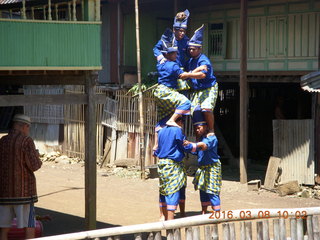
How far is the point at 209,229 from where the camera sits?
6.56 meters

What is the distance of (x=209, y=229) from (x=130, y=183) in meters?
9.32

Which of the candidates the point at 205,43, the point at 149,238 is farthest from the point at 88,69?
the point at 205,43

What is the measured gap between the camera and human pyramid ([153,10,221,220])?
9.19m

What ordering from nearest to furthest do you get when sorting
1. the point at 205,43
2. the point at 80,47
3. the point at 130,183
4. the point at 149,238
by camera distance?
1. the point at 149,238
2. the point at 80,47
3. the point at 130,183
4. the point at 205,43

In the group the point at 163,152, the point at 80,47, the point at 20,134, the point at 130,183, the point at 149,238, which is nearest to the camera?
the point at 149,238

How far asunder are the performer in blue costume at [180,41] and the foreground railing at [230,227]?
3.47 meters

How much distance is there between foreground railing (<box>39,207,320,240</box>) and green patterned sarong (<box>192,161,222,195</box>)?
2576mm

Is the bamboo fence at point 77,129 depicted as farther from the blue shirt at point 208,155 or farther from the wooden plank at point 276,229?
the wooden plank at point 276,229

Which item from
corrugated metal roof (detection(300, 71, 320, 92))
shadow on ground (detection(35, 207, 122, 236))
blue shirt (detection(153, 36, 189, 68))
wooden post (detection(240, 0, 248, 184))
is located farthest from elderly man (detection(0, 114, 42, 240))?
wooden post (detection(240, 0, 248, 184))

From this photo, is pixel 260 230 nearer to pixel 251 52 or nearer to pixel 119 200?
pixel 119 200

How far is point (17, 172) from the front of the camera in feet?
25.1

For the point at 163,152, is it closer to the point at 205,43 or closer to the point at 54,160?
the point at 205,43

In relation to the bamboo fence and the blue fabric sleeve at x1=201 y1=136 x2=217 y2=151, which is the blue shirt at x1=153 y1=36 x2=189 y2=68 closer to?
the blue fabric sleeve at x1=201 y1=136 x2=217 y2=151

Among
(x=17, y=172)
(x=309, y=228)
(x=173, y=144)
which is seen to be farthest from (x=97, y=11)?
(x=309, y=228)
